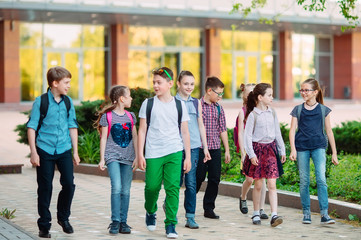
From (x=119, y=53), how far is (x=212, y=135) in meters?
31.9

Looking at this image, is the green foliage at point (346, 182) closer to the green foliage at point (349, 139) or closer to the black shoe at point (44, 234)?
the green foliage at point (349, 139)

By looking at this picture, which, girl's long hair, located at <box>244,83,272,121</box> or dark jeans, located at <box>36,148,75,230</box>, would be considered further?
girl's long hair, located at <box>244,83,272,121</box>

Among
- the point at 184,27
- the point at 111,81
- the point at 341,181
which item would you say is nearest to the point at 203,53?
the point at 184,27

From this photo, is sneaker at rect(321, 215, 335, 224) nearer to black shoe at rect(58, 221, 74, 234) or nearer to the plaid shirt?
the plaid shirt

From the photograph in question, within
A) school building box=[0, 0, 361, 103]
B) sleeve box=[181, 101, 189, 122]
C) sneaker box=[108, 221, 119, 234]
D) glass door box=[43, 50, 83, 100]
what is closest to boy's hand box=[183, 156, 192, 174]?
sleeve box=[181, 101, 189, 122]

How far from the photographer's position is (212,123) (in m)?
8.45

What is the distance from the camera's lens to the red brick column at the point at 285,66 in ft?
151

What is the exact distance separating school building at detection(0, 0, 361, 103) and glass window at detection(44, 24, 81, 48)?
0.18 ft

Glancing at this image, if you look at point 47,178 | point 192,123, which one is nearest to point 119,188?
point 47,178

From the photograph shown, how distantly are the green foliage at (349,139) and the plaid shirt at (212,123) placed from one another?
707 cm

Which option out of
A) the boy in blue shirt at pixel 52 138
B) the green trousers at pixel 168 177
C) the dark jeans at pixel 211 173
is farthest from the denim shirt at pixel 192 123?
the boy in blue shirt at pixel 52 138

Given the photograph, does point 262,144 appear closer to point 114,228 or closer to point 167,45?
point 114,228

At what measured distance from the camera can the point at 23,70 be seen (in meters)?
37.9

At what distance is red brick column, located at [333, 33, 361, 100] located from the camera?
49125 millimetres
